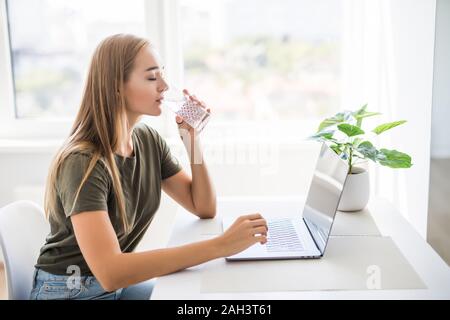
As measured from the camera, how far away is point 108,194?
1.29m

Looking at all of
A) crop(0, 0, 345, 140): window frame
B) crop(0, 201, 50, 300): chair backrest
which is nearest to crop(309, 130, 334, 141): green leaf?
crop(0, 201, 50, 300): chair backrest

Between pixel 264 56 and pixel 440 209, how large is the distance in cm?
111

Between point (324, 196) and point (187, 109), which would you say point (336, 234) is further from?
point (187, 109)

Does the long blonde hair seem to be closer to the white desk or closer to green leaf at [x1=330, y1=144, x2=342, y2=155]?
the white desk

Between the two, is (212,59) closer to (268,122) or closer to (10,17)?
(268,122)

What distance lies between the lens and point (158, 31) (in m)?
2.43

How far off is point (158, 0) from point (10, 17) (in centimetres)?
70

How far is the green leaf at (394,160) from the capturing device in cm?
142

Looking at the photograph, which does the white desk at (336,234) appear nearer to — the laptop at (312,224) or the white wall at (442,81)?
the laptop at (312,224)

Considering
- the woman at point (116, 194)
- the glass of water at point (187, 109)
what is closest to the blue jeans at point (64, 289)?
the woman at point (116, 194)

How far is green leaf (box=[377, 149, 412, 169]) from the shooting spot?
1.42m

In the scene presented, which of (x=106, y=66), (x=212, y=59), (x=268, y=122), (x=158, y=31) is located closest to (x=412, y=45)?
(x=268, y=122)
